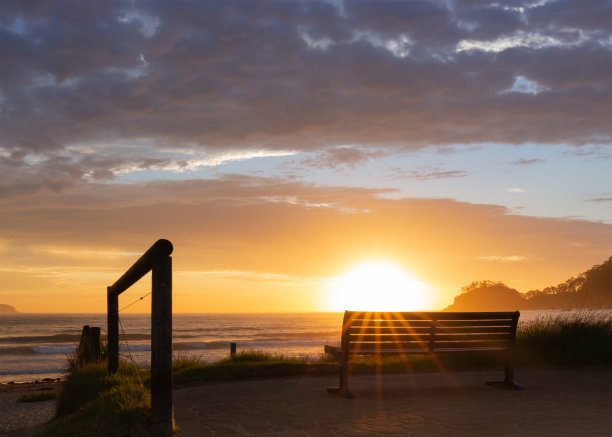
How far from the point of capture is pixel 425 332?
26.1 feet

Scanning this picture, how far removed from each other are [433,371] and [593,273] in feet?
121

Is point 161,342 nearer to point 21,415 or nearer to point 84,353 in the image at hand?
point 21,415

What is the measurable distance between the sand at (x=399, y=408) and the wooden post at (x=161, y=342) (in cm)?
60

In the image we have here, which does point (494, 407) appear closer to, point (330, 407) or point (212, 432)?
point (330, 407)

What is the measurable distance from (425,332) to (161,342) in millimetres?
4463

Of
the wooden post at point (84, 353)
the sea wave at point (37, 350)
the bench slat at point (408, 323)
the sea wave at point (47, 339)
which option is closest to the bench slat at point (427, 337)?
the bench slat at point (408, 323)

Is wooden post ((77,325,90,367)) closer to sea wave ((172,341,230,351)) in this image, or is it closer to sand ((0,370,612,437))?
sand ((0,370,612,437))

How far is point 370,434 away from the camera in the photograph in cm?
531

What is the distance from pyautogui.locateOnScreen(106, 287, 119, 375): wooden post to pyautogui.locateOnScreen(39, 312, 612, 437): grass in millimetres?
183

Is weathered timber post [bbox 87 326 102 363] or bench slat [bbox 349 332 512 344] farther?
weathered timber post [bbox 87 326 102 363]

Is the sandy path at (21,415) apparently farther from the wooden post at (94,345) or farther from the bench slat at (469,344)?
the bench slat at (469,344)

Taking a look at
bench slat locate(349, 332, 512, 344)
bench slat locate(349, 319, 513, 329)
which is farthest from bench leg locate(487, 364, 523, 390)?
bench slat locate(349, 319, 513, 329)

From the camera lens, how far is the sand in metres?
5.57

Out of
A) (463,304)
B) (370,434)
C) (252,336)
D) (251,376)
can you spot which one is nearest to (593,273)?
(252,336)
